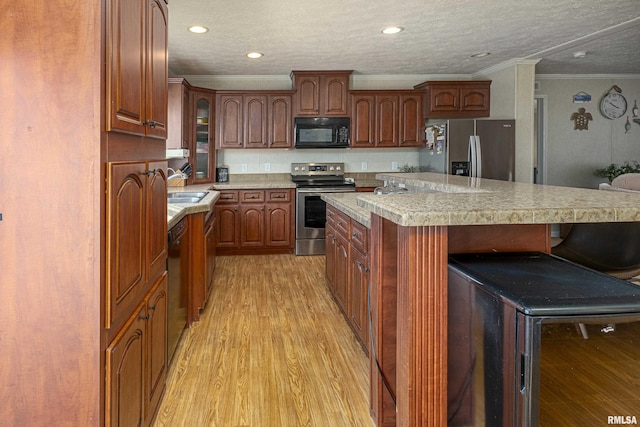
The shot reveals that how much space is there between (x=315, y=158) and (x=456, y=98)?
79.3 inches

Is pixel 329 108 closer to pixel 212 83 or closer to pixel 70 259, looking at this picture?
pixel 212 83

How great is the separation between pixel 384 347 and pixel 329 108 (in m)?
4.33

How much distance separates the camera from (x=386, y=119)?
5.88m

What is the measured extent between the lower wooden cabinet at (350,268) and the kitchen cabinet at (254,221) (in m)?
1.93

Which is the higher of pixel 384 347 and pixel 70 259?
pixel 70 259

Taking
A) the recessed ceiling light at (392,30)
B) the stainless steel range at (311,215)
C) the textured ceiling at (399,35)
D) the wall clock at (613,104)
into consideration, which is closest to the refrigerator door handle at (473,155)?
the textured ceiling at (399,35)

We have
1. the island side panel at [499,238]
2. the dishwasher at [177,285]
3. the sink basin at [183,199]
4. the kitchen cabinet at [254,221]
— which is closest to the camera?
the island side panel at [499,238]

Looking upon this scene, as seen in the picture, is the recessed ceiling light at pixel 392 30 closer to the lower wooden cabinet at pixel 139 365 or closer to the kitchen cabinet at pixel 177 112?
the kitchen cabinet at pixel 177 112

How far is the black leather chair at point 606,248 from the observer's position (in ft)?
7.91

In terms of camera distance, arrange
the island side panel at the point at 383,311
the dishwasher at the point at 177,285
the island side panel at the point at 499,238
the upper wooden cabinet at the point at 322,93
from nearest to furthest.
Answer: the island side panel at the point at 499,238, the island side panel at the point at 383,311, the dishwasher at the point at 177,285, the upper wooden cabinet at the point at 322,93

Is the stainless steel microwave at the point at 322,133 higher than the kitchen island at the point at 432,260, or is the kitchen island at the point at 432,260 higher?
the stainless steel microwave at the point at 322,133

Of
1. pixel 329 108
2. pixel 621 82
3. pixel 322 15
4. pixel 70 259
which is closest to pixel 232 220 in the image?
pixel 329 108

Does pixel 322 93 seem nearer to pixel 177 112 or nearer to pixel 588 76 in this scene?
pixel 177 112

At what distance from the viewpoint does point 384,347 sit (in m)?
1.86
